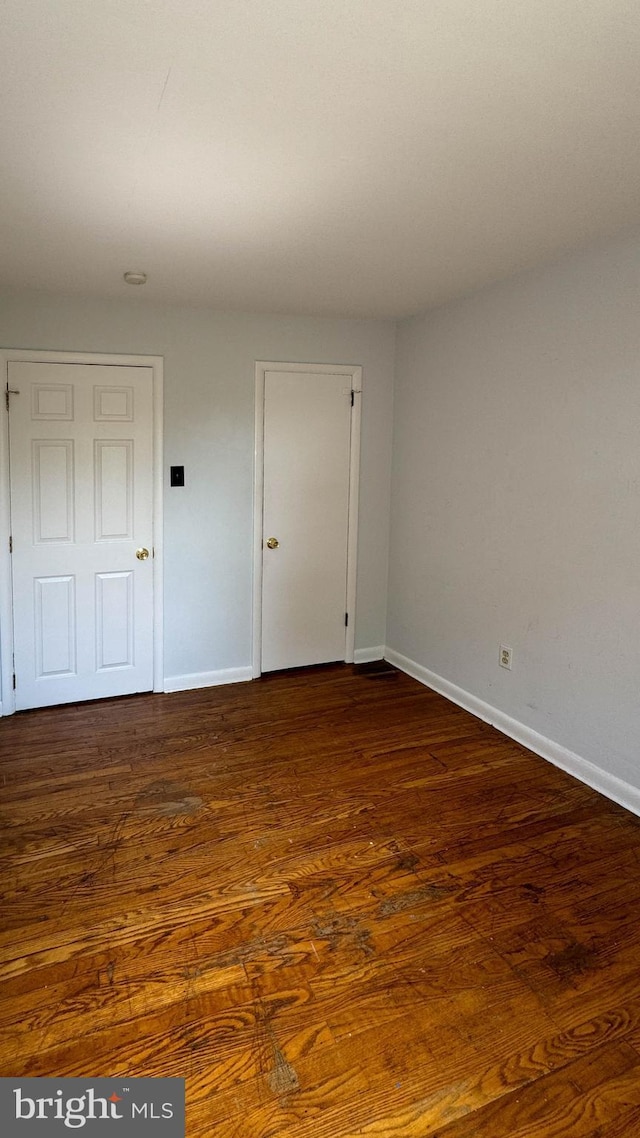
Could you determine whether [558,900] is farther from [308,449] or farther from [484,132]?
[308,449]

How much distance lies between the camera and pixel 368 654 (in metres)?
4.80

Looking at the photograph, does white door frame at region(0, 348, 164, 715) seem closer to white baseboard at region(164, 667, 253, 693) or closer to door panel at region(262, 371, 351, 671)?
white baseboard at region(164, 667, 253, 693)

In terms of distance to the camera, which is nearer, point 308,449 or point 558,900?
point 558,900

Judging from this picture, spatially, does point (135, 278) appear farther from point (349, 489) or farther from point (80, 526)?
point (349, 489)

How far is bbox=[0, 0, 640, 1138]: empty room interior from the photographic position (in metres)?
1.57

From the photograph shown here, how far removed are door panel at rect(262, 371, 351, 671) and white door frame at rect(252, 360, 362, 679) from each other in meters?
0.03

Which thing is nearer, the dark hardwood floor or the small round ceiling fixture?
the dark hardwood floor

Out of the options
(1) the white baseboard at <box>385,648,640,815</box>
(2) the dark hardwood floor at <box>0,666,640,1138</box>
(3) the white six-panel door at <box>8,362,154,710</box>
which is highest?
(3) the white six-panel door at <box>8,362,154,710</box>

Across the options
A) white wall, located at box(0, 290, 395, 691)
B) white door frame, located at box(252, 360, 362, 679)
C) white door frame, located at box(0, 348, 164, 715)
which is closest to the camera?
white door frame, located at box(0, 348, 164, 715)

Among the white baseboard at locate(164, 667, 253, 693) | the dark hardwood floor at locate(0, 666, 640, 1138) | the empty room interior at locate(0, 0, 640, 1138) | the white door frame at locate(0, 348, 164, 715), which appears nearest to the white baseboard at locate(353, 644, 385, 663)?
the empty room interior at locate(0, 0, 640, 1138)

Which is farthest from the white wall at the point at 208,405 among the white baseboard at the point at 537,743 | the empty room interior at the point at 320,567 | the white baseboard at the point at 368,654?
the white baseboard at the point at 537,743

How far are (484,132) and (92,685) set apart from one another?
341 centimetres

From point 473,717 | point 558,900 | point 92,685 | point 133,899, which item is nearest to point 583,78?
point 558,900

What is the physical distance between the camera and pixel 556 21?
4.41 feet
